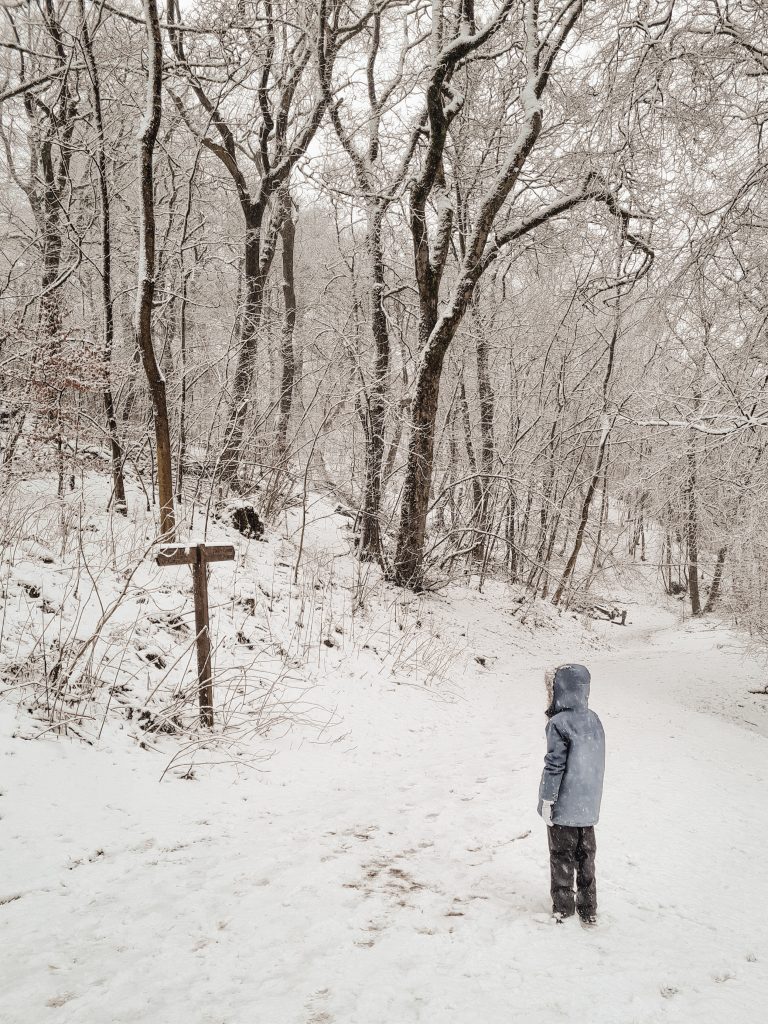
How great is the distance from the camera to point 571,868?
10.1 ft

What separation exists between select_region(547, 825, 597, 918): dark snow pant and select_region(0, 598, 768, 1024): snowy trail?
0.14 meters

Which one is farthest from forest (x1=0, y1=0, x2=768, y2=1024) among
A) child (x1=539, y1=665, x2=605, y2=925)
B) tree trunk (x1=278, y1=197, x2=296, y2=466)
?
tree trunk (x1=278, y1=197, x2=296, y2=466)

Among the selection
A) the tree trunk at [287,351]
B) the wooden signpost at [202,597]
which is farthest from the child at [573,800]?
the tree trunk at [287,351]

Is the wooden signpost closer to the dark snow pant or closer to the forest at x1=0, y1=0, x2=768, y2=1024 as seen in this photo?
the forest at x1=0, y1=0, x2=768, y2=1024

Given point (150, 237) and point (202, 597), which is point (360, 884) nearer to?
point (202, 597)

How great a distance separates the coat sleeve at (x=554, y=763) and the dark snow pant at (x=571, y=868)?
0.61 feet

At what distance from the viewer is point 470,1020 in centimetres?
224

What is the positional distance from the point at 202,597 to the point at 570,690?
293cm

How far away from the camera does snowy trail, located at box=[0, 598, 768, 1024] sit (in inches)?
91.0

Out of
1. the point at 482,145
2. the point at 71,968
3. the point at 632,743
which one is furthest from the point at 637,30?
the point at 71,968

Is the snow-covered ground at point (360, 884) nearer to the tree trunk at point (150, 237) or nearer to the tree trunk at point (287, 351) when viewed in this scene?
the tree trunk at point (150, 237)

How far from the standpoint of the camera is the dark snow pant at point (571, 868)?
305cm

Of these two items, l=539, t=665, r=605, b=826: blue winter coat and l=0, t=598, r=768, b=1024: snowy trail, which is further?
l=539, t=665, r=605, b=826: blue winter coat

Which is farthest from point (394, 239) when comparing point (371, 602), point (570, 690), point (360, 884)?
point (360, 884)
